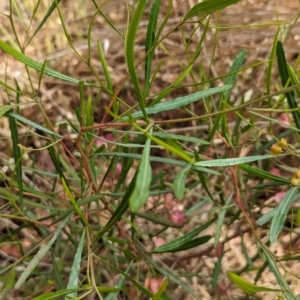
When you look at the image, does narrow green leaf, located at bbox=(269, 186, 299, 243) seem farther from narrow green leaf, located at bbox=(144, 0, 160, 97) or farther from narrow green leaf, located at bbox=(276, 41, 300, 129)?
narrow green leaf, located at bbox=(144, 0, 160, 97)

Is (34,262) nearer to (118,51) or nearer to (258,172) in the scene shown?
(258,172)

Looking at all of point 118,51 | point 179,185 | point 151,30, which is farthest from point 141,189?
point 118,51

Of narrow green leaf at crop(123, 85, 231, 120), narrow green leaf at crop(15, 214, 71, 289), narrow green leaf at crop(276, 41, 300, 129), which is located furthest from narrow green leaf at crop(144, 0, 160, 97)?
narrow green leaf at crop(15, 214, 71, 289)

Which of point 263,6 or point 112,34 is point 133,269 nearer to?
point 112,34

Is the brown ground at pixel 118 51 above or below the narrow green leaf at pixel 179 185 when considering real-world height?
below

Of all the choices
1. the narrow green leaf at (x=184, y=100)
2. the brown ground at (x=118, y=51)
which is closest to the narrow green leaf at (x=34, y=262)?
the narrow green leaf at (x=184, y=100)

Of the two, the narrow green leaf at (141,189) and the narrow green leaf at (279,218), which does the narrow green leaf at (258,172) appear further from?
the narrow green leaf at (141,189)

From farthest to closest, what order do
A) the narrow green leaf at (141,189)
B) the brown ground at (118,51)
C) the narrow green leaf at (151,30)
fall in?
the brown ground at (118,51)
the narrow green leaf at (151,30)
the narrow green leaf at (141,189)

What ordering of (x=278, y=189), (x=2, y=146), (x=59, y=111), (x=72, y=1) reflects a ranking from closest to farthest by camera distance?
1. (x=278, y=189)
2. (x=2, y=146)
3. (x=59, y=111)
4. (x=72, y=1)

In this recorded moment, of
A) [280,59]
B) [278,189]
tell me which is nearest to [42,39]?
[278,189]

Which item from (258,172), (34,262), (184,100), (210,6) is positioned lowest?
(34,262)

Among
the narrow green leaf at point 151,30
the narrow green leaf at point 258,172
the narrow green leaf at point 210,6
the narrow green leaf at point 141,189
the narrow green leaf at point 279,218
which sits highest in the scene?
the narrow green leaf at point 210,6
